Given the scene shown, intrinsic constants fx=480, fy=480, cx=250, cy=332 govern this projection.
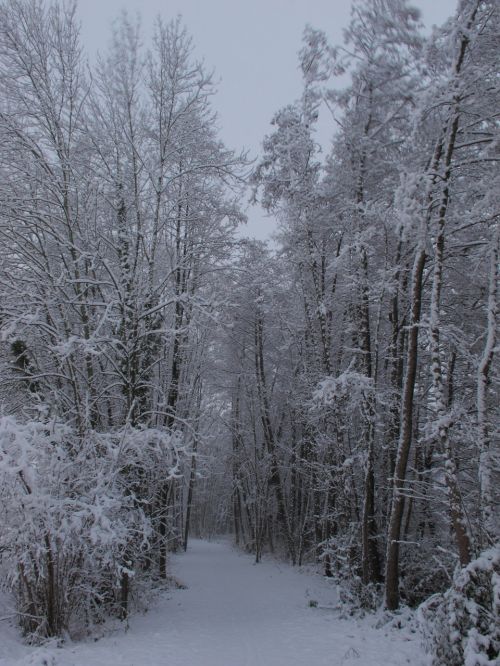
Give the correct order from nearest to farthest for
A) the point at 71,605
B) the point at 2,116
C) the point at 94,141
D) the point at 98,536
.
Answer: the point at 98,536
the point at 71,605
the point at 2,116
the point at 94,141

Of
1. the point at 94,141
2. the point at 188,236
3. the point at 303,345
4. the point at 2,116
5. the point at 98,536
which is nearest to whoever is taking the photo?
the point at 98,536

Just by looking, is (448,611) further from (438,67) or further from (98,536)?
(438,67)

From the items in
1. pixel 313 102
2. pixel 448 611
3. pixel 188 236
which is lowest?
pixel 448 611

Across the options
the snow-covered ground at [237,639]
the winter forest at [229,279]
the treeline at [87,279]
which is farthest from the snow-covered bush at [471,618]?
the treeline at [87,279]

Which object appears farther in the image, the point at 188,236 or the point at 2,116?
the point at 188,236

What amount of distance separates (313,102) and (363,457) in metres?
8.23

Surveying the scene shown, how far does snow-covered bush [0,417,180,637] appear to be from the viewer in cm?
648

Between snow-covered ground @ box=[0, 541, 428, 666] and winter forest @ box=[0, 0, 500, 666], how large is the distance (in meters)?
0.58

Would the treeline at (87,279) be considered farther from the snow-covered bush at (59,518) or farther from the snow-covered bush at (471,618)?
the snow-covered bush at (471,618)

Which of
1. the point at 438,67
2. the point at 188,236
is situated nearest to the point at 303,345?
the point at 188,236

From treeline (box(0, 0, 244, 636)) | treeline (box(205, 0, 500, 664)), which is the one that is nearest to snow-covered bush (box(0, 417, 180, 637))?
treeline (box(0, 0, 244, 636))

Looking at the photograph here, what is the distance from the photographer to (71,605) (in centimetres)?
753

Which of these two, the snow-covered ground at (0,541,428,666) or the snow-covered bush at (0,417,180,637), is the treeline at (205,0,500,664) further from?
the snow-covered bush at (0,417,180,637)

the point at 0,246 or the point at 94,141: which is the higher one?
the point at 94,141
